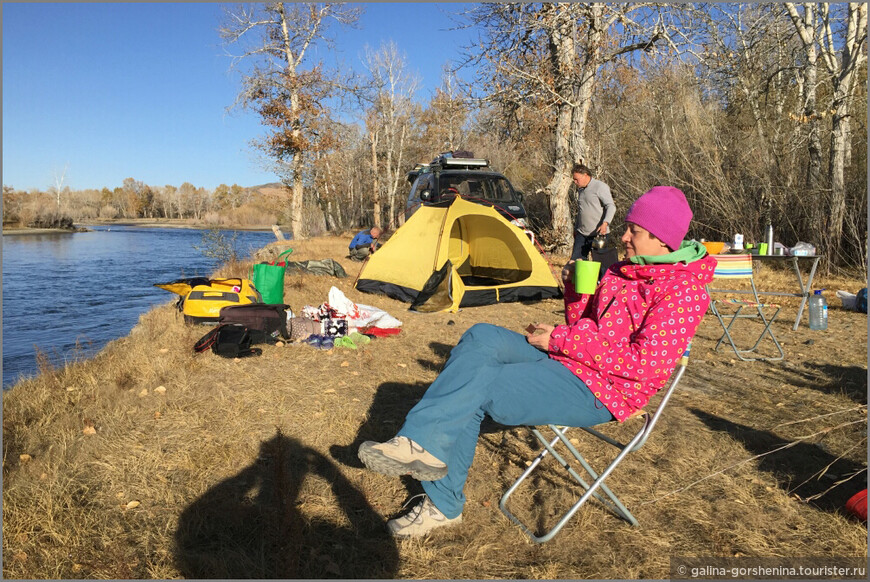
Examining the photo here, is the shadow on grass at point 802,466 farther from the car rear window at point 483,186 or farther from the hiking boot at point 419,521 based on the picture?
the car rear window at point 483,186

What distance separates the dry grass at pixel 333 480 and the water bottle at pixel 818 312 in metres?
1.80

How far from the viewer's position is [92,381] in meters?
4.60

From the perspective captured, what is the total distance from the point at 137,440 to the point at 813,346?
240 inches

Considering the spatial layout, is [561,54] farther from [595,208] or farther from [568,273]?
[568,273]

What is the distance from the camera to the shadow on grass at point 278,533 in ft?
7.55

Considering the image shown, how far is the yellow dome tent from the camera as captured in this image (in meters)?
7.71

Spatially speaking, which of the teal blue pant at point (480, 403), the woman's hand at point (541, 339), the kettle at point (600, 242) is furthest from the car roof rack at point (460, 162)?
the teal blue pant at point (480, 403)

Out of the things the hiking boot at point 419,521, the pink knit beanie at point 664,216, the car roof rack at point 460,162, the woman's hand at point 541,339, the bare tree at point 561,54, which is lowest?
the hiking boot at point 419,521

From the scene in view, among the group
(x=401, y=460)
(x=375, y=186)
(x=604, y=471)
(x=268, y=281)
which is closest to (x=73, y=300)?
(x=268, y=281)

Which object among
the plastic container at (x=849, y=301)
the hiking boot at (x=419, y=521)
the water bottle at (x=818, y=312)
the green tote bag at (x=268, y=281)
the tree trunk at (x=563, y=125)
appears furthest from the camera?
the tree trunk at (x=563, y=125)

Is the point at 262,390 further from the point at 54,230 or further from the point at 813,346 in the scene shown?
the point at 54,230

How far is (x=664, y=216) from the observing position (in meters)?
2.53

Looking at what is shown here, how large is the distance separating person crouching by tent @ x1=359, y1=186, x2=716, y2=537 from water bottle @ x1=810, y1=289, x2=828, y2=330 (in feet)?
16.5

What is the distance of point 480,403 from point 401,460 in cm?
40
